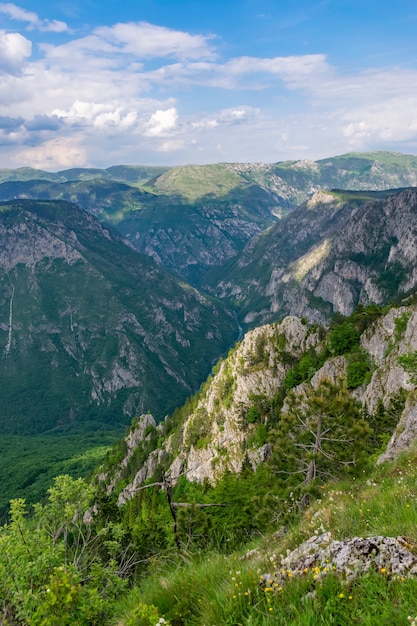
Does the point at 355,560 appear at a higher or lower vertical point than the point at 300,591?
higher

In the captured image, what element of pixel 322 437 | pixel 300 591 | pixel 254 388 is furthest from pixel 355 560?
pixel 254 388

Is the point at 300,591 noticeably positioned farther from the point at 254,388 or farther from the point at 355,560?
the point at 254,388

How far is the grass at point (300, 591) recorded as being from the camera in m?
6.07

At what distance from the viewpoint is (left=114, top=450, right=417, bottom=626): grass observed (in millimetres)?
6074

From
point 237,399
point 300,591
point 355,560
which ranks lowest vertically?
point 237,399

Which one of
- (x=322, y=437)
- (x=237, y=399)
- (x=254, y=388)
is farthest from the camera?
(x=237, y=399)

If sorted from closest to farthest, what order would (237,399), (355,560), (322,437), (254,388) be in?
(355,560) < (322,437) < (254,388) < (237,399)

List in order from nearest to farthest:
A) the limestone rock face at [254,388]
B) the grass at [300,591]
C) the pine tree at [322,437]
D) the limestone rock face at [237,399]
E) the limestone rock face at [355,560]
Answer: the grass at [300,591] → the limestone rock face at [355,560] → the pine tree at [322,437] → the limestone rock face at [254,388] → the limestone rock face at [237,399]

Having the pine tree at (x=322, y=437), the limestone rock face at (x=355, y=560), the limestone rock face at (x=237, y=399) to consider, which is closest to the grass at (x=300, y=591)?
the limestone rock face at (x=355, y=560)

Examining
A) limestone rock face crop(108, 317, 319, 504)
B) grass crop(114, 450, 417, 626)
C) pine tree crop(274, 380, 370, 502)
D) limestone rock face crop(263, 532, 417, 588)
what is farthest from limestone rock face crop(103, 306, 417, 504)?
limestone rock face crop(263, 532, 417, 588)

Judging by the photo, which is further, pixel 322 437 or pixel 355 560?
pixel 322 437

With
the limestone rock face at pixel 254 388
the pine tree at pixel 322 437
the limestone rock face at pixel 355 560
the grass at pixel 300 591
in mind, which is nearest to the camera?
the grass at pixel 300 591

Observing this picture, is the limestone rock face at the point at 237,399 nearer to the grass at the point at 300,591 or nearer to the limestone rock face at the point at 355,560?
the grass at the point at 300,591

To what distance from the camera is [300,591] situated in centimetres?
711
